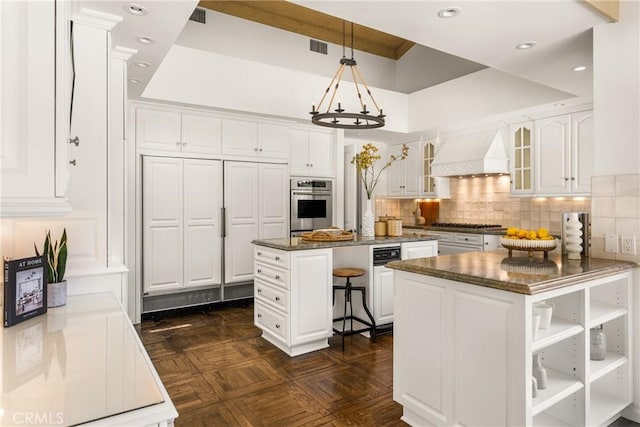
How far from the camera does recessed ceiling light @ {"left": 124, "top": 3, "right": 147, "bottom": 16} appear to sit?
2.29 meters

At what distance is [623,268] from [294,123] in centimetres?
399

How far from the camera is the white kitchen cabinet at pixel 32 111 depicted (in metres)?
0.96

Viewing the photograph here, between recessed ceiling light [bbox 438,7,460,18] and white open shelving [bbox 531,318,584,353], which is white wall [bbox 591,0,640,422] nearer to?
white open shelving [bbox 531,318,584,353]

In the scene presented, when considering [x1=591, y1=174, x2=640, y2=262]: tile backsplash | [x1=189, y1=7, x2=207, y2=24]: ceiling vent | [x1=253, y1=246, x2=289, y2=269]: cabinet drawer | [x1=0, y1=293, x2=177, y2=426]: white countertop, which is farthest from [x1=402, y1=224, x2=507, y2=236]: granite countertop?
[x1=0, y1=293, x2=177, y2=426]: white countertop

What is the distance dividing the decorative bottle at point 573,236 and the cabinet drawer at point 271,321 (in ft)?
7.12

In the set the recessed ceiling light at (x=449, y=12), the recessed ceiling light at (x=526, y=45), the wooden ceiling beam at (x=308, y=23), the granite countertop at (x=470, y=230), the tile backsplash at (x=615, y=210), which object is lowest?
the granite countertop at (x=470, y=230)

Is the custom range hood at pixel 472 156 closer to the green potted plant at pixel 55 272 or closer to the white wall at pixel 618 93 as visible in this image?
the white wall at pixel 618 93

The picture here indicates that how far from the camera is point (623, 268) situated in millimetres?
2236

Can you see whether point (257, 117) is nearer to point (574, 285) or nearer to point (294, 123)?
point (294, 123)

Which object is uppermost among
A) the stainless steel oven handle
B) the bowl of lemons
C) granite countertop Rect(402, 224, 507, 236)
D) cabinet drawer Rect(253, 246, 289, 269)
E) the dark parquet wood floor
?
the stainless steel oven handle

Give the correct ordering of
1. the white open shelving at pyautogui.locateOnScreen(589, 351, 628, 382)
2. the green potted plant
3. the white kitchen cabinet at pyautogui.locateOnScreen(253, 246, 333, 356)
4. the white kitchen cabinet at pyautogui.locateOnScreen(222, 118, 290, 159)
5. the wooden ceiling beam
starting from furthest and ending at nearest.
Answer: the wooden ceiling beam
the white kitchen cabinet at pyautogui.locateOnScreen(222, 118, 290, 159)
the white kitchen cabinet at pyautogui.locateOnScreen(253, 246, 333, 356)
the white open shelving at pyautogui.locateOnScreen(589, 351, 628, 382)
the green potted plant

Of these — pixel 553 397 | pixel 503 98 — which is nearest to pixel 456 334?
pixel 553 397

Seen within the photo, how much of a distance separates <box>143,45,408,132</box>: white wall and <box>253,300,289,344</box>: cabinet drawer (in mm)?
2340

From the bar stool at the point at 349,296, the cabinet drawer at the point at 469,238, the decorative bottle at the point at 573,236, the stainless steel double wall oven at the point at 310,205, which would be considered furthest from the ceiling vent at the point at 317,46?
the decorative bottle at the point at 573,236
